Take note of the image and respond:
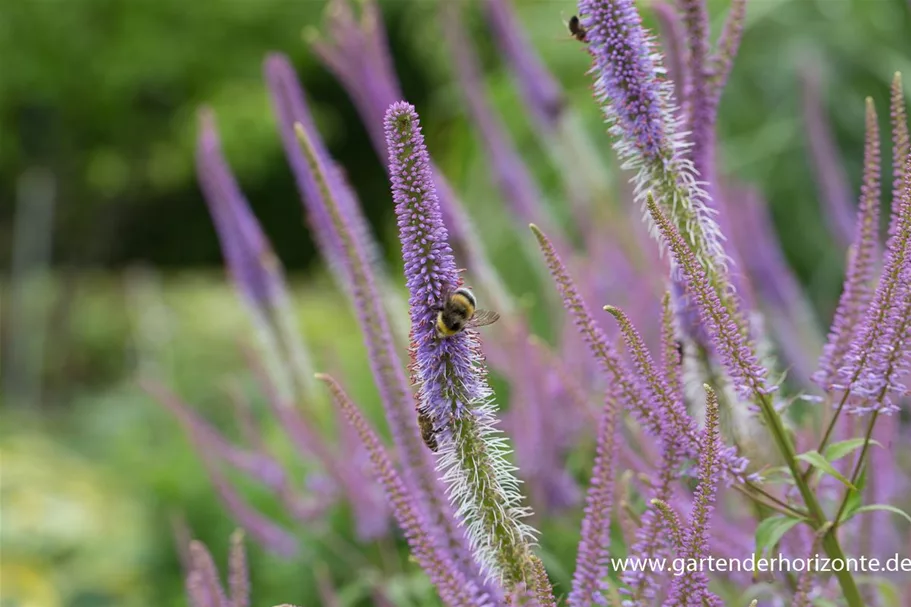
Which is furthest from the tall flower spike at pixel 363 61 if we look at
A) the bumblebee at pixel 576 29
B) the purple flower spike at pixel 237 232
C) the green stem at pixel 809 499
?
the green stem at pixel 809 499

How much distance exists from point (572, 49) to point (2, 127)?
1077 cm

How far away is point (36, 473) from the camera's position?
15.3ft

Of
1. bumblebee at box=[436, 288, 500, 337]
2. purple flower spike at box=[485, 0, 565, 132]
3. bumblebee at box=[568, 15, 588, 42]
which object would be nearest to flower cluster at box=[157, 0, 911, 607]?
bumblebee at box=[436, 288, 500, 337]

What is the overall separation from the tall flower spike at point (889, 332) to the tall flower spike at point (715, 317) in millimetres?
100

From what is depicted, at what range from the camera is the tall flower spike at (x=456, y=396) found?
2.82ft

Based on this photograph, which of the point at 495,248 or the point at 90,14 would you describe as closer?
the point at 495,248

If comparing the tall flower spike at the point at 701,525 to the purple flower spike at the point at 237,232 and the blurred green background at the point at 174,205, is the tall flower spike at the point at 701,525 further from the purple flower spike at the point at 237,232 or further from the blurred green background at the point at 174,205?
the purple flower spike at the point at 237,232

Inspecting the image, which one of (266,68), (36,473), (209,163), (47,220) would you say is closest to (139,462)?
(36,473)

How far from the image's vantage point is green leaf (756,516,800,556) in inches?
41.1

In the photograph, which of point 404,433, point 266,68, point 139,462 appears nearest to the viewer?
point 404,433

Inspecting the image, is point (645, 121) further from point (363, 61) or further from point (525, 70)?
point (525, 70)

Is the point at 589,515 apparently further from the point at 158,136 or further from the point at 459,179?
the point at 158,136

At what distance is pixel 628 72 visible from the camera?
1.07 m

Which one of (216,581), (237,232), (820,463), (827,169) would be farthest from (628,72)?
(237,232)
